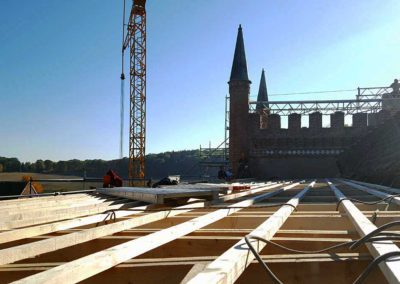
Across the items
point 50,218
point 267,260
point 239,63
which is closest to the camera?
point 267,260

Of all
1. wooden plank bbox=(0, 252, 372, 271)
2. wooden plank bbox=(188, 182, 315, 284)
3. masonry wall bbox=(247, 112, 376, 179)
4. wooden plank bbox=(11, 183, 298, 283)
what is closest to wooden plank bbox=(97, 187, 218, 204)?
wooden plank bbox=(11, 183, 298, 283)

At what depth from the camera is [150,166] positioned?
72.3 metres

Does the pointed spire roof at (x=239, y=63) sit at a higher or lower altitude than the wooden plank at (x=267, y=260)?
higher

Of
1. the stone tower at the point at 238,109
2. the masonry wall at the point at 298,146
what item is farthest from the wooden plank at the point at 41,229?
the masonry wall at the point at 298,146

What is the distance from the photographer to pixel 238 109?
34.7 metres

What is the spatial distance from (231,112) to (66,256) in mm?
32030

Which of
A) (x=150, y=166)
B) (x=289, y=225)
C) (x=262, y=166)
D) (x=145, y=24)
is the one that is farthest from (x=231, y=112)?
(x=150, y=166)

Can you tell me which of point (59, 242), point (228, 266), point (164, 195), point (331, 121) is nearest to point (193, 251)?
point (59, 242)

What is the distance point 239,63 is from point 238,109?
409 cm

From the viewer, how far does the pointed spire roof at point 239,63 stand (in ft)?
114

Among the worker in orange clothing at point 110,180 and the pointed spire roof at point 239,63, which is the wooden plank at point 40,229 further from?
the pointed spire roof at point 239,63

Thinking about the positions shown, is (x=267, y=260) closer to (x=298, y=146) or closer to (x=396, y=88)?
(x=298, y=146)

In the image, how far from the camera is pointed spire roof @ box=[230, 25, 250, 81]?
34.8m

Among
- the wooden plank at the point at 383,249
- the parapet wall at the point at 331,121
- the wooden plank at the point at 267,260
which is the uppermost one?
the parapet wall at the point at 331,121
